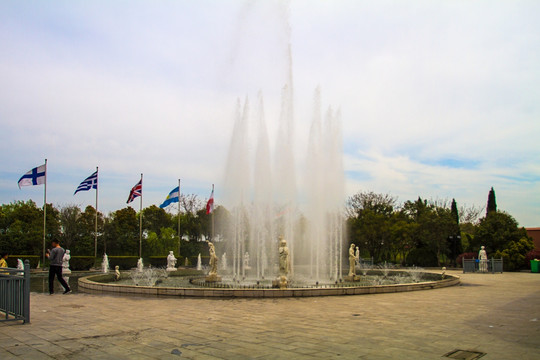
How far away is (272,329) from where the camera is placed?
338 inches

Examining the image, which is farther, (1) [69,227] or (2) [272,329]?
(1) [69,227]

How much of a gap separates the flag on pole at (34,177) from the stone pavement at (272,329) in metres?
17.9

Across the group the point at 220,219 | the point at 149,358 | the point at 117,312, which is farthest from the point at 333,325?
the point at 220,219

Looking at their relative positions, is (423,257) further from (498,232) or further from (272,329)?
(272,329)

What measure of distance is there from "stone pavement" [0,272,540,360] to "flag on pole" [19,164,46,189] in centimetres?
1788

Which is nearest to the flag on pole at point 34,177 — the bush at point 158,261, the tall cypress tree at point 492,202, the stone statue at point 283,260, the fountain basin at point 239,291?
the bush at point 158,261

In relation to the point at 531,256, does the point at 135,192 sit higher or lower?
higher

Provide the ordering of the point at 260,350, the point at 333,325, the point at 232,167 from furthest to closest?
the point at 232,167
the point at 333,325
the point at 260,350

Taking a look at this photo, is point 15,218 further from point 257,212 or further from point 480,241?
point 480,241

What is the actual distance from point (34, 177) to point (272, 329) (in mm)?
26210

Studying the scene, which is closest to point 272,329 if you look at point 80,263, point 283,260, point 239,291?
Answer: point 239,291

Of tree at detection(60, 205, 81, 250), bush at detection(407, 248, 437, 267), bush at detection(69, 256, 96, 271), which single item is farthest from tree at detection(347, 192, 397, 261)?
tree at detection(60, 205, 81, 250)

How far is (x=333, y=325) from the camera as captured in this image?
9.04 m

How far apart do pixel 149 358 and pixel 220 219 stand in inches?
1813
